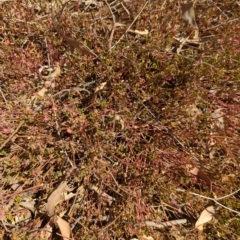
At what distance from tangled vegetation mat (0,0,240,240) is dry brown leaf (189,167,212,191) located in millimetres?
11

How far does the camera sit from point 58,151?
7.03 feet

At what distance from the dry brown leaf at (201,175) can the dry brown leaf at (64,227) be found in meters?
0.84

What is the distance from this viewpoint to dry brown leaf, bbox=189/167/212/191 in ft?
7.10

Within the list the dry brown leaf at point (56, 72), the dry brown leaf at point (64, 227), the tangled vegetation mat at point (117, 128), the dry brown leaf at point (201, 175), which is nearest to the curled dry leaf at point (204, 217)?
the tangled vegetation mat at point (117, 128)

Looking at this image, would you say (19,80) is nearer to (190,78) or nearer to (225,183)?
(190,78)

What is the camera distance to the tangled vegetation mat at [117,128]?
6.88ft

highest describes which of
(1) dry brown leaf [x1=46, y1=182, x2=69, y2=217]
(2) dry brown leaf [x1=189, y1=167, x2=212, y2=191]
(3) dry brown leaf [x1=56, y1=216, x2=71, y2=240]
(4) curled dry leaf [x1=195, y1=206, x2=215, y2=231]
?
(1) dry brown leaf [x1=46, y1=182, x2=69, y2=217]

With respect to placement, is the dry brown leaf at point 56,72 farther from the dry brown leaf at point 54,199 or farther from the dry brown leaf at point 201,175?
the dry brown leaf at point 201,175

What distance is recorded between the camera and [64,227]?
2.06 meters

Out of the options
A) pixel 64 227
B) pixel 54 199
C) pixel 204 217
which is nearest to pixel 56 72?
pixel 54 199

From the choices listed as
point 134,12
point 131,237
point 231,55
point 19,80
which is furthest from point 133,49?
point 131,237

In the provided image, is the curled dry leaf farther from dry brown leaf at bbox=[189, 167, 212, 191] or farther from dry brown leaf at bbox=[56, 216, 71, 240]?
dry brown leaf at bbox=[56, 216, 71, 240]

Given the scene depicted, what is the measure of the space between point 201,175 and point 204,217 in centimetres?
26

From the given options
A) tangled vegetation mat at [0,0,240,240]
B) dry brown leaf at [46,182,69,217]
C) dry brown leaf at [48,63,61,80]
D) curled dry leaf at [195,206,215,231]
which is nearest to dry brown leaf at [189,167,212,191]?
tangled vegetation mat at [0,0,240,240]
